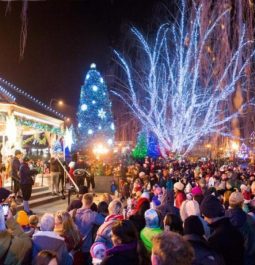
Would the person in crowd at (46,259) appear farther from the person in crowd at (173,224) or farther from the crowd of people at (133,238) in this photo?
the person in crowd at (173,224)

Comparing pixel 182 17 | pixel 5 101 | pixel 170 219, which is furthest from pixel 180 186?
pixel 182 17

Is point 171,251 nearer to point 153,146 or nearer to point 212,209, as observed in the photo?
point 212,209

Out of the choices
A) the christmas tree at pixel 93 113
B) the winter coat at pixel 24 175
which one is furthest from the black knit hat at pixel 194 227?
the christmas tree at pixel 93 113

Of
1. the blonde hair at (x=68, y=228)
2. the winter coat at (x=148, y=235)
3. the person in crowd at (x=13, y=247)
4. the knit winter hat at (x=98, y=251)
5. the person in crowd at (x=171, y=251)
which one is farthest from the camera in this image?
the blonde hair at (x=68, y=228)

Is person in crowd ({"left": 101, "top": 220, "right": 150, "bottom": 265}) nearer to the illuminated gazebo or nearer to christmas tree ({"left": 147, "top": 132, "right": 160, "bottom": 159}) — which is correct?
the illuminated gazebo

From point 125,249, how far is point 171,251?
1111 millimetres

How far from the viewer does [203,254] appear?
12.7 feet

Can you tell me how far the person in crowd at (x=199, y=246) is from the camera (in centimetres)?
380

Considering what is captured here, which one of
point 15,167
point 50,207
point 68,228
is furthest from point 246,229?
point 50,207

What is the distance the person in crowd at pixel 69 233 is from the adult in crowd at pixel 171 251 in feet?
7.91

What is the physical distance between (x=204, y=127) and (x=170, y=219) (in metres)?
27.4

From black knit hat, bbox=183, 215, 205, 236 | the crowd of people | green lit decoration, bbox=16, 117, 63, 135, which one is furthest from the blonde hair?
green lit decoration, bbox=16, 117, 63, 135

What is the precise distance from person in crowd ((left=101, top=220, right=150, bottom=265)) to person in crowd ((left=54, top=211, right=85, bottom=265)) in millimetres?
1251

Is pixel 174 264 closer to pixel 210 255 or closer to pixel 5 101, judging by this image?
pixel 210 255
